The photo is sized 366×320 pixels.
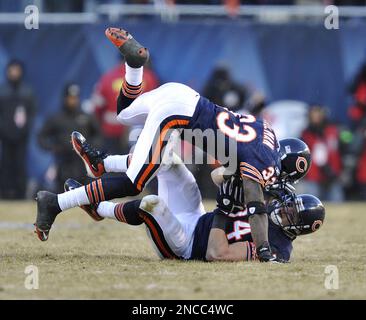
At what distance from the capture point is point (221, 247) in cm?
645

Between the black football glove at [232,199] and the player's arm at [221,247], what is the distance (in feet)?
0.22

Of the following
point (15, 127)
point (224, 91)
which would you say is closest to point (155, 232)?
point (224, 91)

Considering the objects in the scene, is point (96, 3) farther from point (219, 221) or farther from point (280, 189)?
point (219, 221)

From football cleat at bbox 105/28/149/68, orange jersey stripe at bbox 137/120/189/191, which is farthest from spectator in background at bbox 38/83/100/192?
orange jersey stripe at bbox 137/120/189/191

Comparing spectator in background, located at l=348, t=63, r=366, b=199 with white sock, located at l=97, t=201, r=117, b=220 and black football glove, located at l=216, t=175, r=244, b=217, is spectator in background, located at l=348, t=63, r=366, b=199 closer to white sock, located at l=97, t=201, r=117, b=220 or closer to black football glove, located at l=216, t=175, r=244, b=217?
black football glove, located at l=216, t=175, r=244, b=217

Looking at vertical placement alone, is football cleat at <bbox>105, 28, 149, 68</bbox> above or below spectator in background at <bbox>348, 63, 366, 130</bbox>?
below

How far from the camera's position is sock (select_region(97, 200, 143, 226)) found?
256 inches

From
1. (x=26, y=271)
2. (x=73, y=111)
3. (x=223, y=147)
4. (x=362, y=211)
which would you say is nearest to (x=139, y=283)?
(x=26, y=271)

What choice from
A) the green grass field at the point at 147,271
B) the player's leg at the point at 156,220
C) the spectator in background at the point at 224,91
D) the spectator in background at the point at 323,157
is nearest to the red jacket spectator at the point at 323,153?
the spectator in background at the point at 323,157

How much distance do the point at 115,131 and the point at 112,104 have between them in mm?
423

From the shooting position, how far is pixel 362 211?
11.5 meters

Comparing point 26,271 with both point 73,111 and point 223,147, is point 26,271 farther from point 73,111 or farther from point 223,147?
point 73,111

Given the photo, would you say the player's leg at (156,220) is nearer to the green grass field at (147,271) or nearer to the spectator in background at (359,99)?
the green grass field at (147,271)

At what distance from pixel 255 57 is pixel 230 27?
56cm
